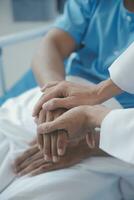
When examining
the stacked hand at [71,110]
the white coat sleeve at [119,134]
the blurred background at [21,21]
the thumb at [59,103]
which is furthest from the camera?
the blurred background at [21,21]

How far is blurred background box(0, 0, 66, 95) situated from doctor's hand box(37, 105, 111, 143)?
1843mm

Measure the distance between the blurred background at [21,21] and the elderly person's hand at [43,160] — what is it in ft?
5.65

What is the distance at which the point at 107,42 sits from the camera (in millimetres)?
1290

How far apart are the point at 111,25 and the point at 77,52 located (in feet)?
0.65

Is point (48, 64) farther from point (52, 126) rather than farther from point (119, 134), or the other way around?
point (119, 134)

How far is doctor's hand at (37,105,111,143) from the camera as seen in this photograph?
912 mm

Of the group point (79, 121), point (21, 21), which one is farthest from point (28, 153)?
point (21, 21)

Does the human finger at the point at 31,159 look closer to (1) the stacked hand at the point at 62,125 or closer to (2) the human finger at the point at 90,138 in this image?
(1) the stacked hand at the point at 62,125

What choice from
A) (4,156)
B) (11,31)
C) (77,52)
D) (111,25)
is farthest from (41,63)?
(11,31)

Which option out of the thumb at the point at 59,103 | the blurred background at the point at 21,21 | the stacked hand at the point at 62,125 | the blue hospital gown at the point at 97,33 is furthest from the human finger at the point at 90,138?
the blurred background at the point at 21,21

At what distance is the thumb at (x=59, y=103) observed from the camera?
3.37 feet

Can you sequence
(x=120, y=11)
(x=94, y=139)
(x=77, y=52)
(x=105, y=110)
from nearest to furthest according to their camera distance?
1. (x=105, y=110)
2. (x=94, y=139)
3. (x=120, y=11)
4. (x=77, y=52)

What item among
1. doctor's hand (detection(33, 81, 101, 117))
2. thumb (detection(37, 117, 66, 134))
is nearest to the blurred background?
doctor's hand (detection(33, 81, 101, 117))

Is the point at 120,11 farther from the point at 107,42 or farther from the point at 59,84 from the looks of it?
the point at 59,84
